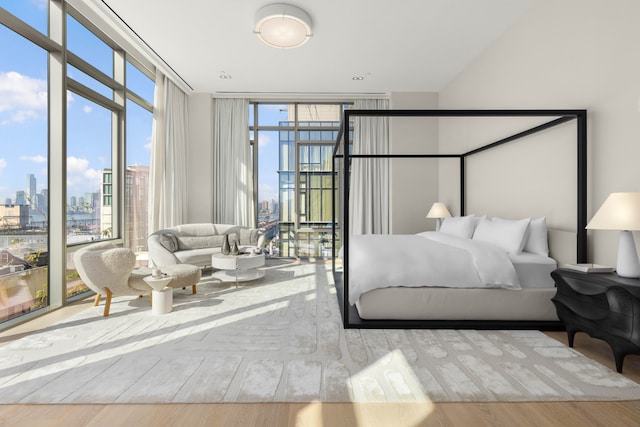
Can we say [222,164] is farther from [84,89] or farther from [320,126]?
[84,89]

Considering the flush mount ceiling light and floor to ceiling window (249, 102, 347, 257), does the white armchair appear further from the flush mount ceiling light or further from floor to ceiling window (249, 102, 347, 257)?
floor to ceiling window (249, 102, 347, 257)

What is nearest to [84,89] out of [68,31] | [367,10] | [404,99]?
[68,31]

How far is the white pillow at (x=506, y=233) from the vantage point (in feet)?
9.42

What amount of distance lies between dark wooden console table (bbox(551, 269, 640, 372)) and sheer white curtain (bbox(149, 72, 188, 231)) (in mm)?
4757

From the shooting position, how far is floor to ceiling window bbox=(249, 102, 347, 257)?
5.77 metres

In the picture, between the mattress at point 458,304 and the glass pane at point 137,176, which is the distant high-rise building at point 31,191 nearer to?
the glass pane at point 137,176

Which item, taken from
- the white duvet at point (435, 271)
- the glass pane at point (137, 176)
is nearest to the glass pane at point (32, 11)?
the glass pane at point (137, 176)

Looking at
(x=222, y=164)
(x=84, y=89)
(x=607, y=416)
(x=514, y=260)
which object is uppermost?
(x=84, y=89)

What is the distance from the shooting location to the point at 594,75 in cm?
250

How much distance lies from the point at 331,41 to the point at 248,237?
120 inches

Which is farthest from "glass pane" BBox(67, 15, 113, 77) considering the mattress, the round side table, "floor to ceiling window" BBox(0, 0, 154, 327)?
the mattress

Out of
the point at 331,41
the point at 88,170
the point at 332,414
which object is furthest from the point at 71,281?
the point at 331,41

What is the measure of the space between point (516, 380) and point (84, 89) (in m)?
4.71

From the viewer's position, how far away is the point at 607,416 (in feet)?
4.93
